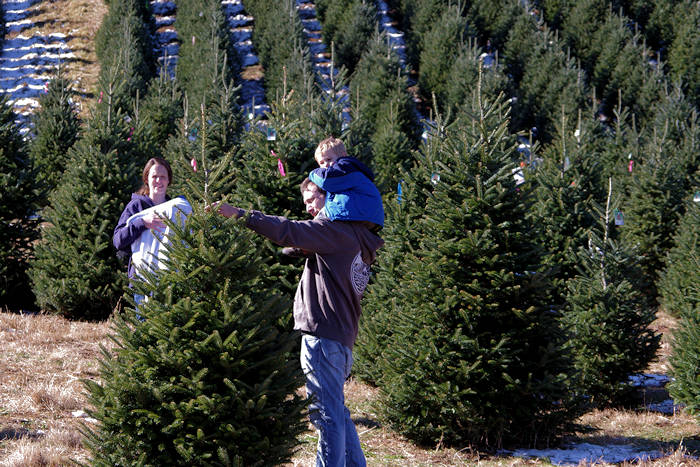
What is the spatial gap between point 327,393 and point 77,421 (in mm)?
2082

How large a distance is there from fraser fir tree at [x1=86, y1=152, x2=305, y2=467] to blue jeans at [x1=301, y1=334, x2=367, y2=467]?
0.44 ft

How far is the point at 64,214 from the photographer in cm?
756

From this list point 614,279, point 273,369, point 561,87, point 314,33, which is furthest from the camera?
point 314,33

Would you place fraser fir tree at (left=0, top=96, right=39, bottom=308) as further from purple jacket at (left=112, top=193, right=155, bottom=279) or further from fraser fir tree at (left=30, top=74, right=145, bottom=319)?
purple jacket at (left=112, top=193, right=155, bottom=279)

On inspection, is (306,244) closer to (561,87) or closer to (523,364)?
(523,364)

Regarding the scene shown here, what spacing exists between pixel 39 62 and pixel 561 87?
1873cm

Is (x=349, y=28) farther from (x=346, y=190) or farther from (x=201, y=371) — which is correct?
(x=201, y=371)

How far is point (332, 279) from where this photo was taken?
344 centimetres

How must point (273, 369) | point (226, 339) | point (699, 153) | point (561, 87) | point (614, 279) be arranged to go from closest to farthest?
1. point (226, 339)
2. point (273, 369)
3. point (614, 279)
4. point (699, 153)
5. point (561, 87)

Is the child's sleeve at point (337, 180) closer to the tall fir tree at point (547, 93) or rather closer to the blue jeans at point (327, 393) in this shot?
the blue jeans at point (327, 393)

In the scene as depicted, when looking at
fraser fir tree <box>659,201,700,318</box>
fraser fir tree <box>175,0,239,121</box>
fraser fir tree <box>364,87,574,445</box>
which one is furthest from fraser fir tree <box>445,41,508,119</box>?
fraser fir tree <box>364,87,574,445</box>

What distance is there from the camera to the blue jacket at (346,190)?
11.3 feet

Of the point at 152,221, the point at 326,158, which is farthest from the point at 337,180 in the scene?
the point at 152,221

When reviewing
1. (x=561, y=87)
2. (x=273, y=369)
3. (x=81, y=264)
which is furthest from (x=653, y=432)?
(x=561, y=87)
